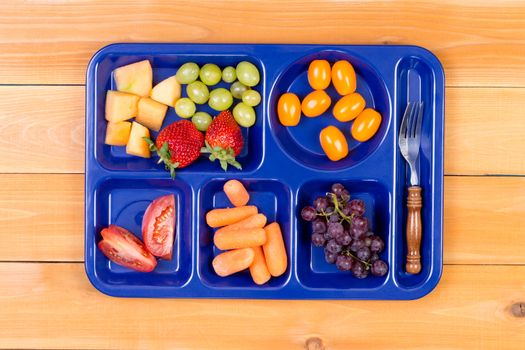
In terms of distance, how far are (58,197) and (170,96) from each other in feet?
1.24

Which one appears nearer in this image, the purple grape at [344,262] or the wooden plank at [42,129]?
the purple grape at [344,262]

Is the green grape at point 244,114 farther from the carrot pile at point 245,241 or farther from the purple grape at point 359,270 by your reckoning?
the purple grape at point 359,270

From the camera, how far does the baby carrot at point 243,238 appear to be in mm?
1329

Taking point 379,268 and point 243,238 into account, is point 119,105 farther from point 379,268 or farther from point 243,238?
point 379,268

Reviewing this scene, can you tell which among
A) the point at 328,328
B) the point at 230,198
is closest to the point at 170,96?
the point at 230,198

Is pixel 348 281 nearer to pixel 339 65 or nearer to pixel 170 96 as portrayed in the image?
pixel 339 65

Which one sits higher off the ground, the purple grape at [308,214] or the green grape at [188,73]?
the green grape at [188,73]

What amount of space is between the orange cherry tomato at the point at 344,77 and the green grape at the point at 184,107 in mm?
344

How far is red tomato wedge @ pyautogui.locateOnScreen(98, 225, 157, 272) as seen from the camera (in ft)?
4.37

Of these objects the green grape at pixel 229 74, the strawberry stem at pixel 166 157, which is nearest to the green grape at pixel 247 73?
the green grape at pixel 229 74

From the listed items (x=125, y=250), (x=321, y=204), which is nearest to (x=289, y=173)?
(x=321, y=204)

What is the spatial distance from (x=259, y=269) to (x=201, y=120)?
14.9 inches

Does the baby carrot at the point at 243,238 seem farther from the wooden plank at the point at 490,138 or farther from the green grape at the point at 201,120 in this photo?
the wooden plank at the point at 490,138
